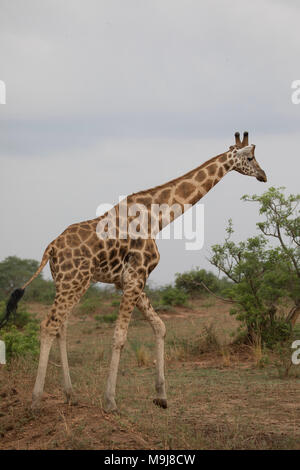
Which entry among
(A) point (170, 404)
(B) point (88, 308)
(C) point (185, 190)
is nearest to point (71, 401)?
(A) point (170, 404)

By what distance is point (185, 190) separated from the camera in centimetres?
745

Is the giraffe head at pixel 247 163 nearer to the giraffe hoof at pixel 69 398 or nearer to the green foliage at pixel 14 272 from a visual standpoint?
the giraffe hoof at pixel 69 398

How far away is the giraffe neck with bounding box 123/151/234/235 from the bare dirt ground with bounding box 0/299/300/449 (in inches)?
99.4

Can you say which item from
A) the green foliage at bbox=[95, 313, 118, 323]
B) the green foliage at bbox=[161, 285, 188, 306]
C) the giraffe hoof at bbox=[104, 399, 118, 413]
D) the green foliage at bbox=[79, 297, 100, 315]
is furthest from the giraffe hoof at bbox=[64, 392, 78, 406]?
the green foliage at bbox=[161, 285, 188, 306]

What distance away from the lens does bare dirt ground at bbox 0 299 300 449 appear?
552cm

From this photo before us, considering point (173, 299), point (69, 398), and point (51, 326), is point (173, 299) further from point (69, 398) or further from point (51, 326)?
point (51, 326)

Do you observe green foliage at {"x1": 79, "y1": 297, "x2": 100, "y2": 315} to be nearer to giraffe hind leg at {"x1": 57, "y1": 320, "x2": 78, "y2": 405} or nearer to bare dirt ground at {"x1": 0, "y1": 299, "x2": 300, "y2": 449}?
bare dirt ground at {"x1": 0, "y1": 299, "x2": 300, "y2": 449}

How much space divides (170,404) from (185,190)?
3044 millimetres

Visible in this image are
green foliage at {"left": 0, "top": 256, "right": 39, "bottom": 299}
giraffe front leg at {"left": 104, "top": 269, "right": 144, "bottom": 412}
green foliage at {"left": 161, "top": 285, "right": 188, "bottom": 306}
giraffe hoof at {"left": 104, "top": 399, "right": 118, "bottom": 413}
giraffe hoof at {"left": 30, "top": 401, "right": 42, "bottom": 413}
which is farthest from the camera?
green foliage at {"left": 0, "top": 256, "right": 39, "bottom": 299}

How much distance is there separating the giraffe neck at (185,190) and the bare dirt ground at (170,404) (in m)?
2.52

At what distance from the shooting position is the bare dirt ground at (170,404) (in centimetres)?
552

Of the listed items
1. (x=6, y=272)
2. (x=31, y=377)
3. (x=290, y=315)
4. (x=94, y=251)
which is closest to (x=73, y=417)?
(x=94, y=251)

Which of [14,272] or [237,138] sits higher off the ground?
[237,138]
